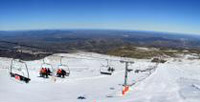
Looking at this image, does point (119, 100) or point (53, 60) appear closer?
point (119, 100)

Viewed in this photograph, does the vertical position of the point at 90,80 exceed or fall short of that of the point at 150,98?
it falls short

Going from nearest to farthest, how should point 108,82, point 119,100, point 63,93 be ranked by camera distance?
point 119,100 < point 63,93 < point 108,82

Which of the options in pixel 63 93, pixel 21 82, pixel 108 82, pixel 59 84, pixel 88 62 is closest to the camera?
pixel 63 93

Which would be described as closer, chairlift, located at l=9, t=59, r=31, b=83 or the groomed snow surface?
the groomed snow surface

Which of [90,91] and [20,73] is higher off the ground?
[20,73]

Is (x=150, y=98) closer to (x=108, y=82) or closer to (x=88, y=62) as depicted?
(x=108, y=82)

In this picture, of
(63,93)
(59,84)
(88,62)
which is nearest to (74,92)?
(63,93)

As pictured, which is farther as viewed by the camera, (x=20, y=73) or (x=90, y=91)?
(x=20, y=73)

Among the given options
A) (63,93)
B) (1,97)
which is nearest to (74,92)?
(63,93)

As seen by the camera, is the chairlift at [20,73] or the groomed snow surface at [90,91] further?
the chairlift at [20,73]
